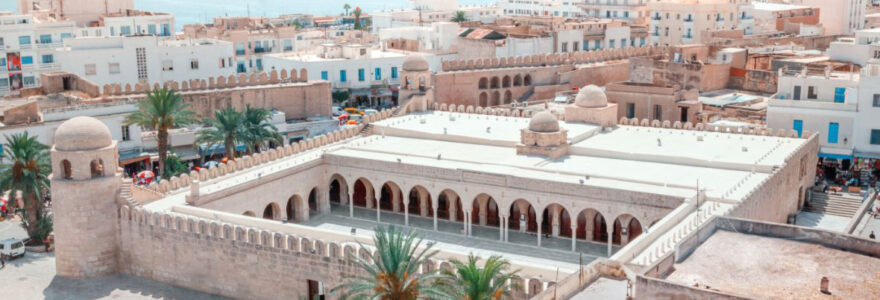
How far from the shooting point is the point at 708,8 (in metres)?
81.5

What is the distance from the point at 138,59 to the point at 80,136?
95.9 feet

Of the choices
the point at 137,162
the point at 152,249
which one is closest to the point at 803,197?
the point at 152,249

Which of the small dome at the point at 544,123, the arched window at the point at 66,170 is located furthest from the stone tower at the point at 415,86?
the arched window at the point at 66,170

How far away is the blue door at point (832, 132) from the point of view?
44.7 metres

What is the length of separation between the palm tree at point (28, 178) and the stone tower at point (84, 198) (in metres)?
4.05

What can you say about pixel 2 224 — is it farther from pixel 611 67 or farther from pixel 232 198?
pixel 611 67

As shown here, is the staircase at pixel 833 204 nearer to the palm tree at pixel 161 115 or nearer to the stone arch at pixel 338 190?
the stone arch at pixel 338 190

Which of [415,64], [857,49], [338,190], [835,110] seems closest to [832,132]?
[835,110]

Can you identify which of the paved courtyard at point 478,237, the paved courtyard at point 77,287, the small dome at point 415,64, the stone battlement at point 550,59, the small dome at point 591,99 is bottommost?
the paved courtyard at point 77,287

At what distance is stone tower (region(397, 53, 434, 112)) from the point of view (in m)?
49.5

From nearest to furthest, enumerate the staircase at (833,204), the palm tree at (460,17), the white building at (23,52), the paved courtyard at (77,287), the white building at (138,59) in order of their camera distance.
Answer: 1. the paved courtyard at (77,287)
2. the staircase at (833,204)
3. the white building at (138,59)
4. the white building at (23,52)
5. the palm tree at (460,17)

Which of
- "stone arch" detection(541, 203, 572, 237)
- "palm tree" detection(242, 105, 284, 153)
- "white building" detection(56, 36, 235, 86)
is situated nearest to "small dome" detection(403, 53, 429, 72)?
"palm tree" detection(242, 105, 284, 153)

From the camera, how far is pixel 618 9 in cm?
10038

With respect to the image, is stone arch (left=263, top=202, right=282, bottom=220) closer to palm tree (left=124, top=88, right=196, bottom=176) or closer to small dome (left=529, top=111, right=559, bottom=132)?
palm tree (left=124, top=88, right=196, bottom=176)
